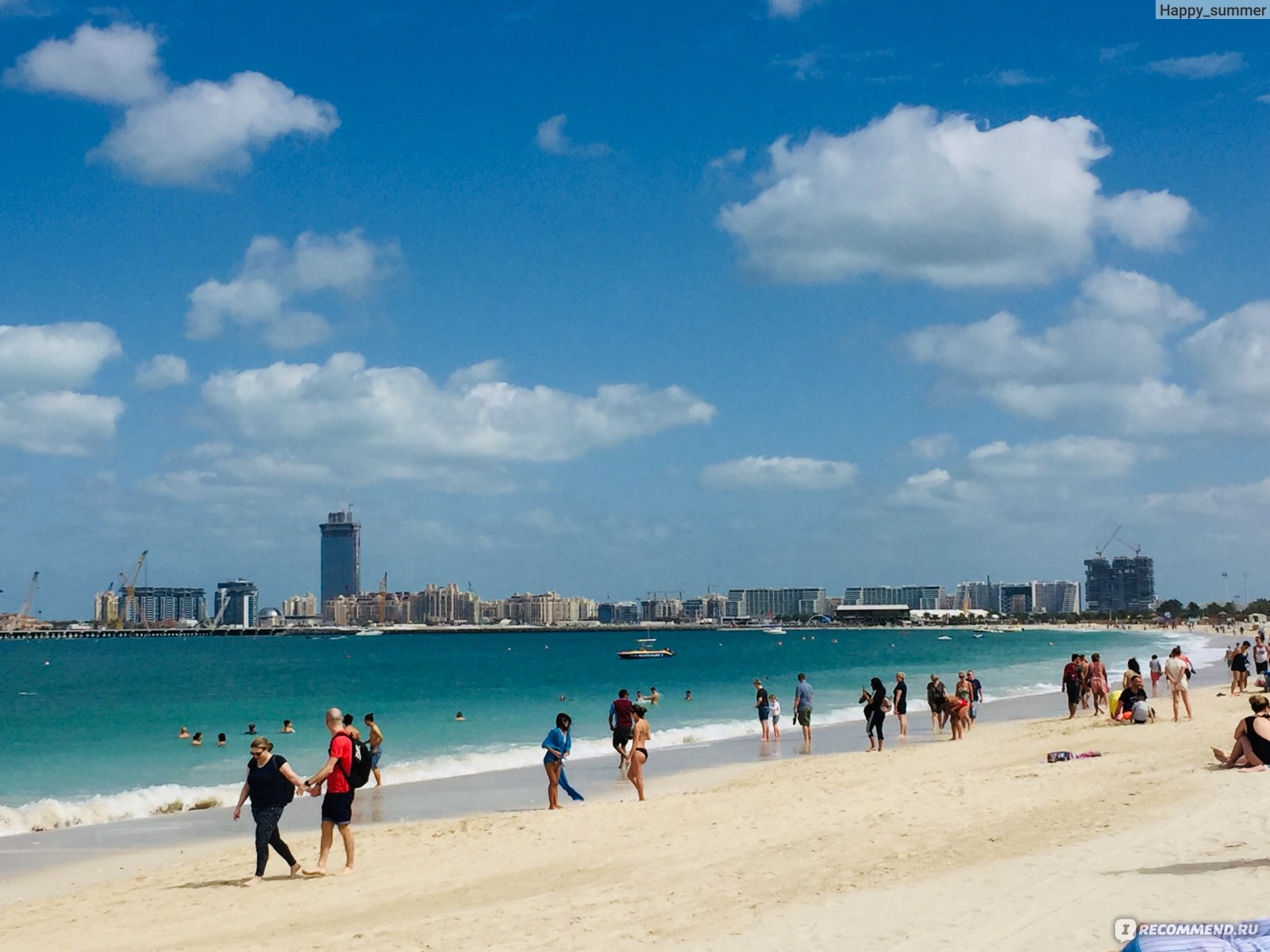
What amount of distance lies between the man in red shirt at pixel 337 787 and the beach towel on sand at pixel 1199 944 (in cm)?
739

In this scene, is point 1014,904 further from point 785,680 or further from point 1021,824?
point 785,680

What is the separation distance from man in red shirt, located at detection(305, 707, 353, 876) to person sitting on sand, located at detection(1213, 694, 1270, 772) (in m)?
10.5

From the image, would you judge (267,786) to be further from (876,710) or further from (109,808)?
(876,710)

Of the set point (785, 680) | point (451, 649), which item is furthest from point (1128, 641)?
point (451, 649)

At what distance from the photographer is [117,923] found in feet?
34.3

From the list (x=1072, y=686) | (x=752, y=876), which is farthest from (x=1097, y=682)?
(x=752, y=876)

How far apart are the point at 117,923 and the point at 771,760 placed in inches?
611

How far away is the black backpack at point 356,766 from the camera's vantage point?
35.9 ft

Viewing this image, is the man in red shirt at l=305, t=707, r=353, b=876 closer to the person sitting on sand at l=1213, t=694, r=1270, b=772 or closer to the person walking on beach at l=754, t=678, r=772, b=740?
the person sitting on sand at l=1213, t=694, r=1270, b=772

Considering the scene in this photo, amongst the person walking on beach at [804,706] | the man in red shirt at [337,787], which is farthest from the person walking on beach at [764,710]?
the man in red shirt at [337,787]

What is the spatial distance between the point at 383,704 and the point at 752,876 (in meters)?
46.2

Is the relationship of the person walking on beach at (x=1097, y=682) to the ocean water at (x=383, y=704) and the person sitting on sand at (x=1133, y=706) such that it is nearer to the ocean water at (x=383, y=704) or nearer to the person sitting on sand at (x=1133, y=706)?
the person sitting on sand at (x=1133, y=706)

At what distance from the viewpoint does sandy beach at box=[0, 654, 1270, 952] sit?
841cm

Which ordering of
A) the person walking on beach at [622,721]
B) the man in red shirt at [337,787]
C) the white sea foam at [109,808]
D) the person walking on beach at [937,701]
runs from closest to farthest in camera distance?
the man in red shirt at [337,787] → the person walking on beach at [622,721] → the white sea foam at [109,808] → the person walking on beach at [937,701]
